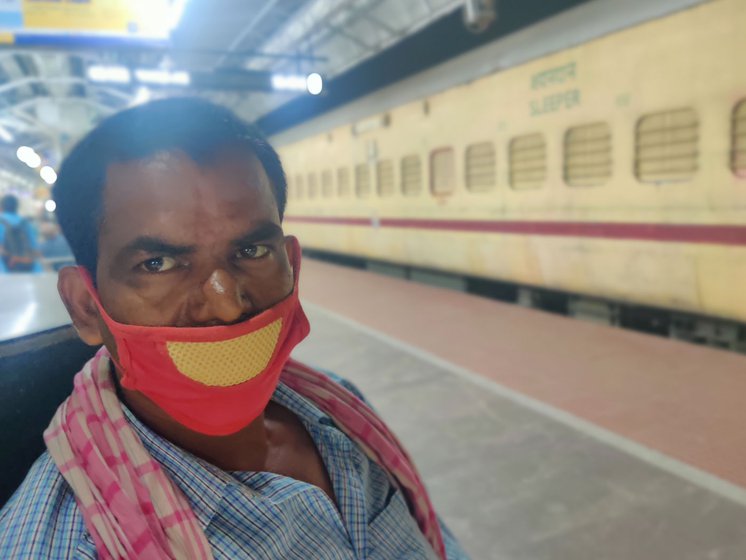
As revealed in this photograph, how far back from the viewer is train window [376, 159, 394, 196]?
328 inches

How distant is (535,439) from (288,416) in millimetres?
2087

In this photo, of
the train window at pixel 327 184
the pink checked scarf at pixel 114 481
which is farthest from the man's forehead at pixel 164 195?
the train window at pixel 327 184

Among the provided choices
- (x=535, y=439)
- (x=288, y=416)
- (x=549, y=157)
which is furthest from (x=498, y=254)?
(x=288, y=416)

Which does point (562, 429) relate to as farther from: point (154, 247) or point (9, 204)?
point (9, 204)

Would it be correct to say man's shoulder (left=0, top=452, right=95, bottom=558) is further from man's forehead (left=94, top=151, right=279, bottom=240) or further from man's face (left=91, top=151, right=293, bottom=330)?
man's forehead (left=94, top=151, right=279, bottom=240)

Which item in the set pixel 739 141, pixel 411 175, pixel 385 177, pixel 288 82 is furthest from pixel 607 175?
pixel 288 82

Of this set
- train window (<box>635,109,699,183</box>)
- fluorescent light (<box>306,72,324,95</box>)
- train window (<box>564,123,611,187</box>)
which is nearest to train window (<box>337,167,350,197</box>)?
fluorescent light (<box>306,72,324,95</box>)

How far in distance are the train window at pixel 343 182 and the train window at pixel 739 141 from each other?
250 inches

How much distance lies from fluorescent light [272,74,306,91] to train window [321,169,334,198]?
1.50 m

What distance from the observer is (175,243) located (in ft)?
3.00

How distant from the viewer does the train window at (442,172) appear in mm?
6984

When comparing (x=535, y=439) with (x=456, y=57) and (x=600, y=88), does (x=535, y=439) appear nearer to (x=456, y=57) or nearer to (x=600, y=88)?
(x=600, y=88)

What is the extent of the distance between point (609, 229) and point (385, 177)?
414cm

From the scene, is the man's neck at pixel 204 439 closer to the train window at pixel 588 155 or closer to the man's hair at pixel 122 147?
A: the man's hair at pixel 122 147
